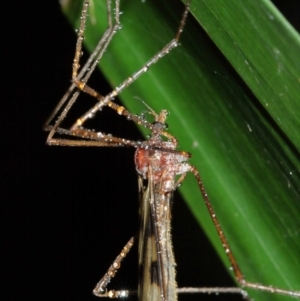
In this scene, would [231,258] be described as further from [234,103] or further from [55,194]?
[55,194]

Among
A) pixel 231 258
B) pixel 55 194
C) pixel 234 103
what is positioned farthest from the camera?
pixel 55 194

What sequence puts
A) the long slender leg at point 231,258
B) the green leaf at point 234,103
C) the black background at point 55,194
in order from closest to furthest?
the green leaf at point 234,103
the long slender leg at point 231,258
the black background at point 55,194

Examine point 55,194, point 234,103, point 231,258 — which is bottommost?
point 231,258

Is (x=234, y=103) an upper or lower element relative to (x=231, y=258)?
upper

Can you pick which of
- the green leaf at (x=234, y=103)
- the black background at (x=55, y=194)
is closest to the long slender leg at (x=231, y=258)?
the green leaf at (x=234, y=103)

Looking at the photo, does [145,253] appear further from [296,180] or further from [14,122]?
[14,122]

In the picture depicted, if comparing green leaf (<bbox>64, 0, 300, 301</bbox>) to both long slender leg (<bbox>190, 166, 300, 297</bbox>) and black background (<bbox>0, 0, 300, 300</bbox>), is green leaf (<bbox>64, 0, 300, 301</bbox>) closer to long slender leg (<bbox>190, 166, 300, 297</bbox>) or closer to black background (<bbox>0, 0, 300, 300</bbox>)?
long slender leg (<bbox>190, 166, 300, 297</bbox>)

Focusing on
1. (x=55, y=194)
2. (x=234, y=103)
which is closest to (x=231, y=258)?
(x=234, y=103)

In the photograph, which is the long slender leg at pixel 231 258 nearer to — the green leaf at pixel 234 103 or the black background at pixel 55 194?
the green leaf at pixel 234 103
